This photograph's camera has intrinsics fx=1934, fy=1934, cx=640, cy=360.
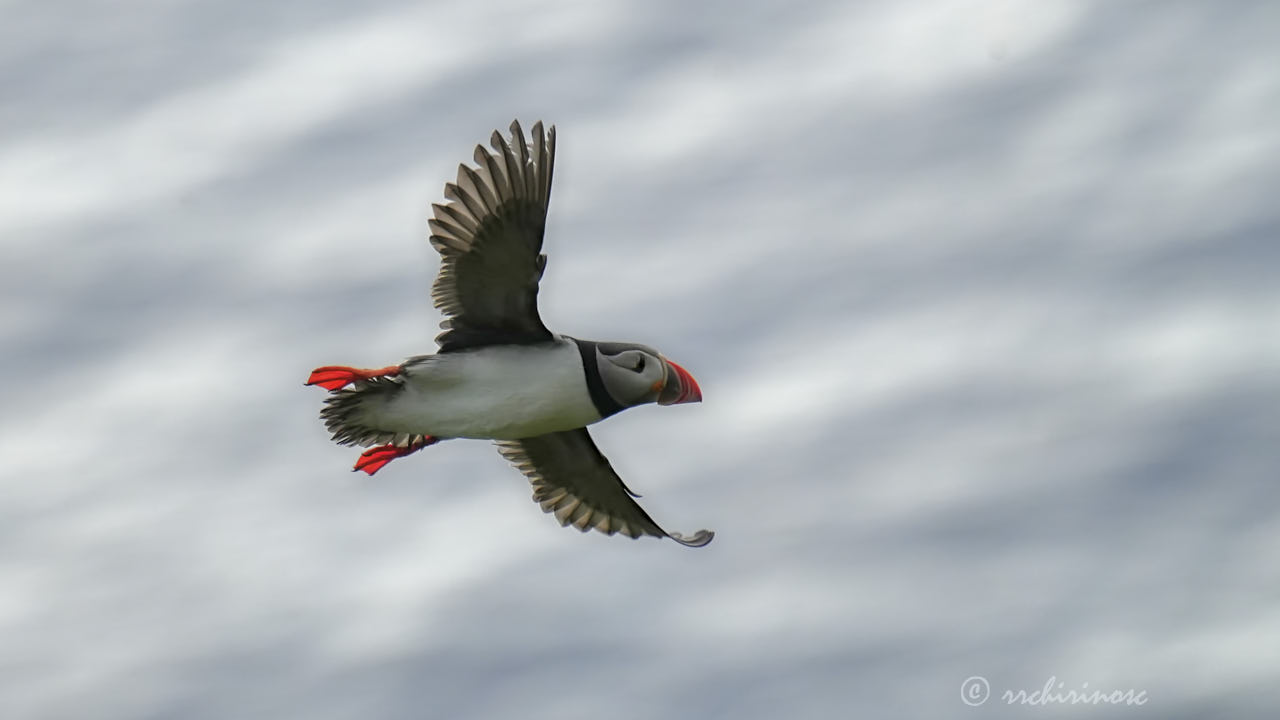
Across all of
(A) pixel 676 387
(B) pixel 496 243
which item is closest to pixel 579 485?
(A) pixel 676 387

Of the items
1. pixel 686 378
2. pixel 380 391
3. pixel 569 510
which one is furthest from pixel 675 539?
pixel 380 391

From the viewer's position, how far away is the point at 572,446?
1216 cm

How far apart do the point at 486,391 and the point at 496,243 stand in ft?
2.68

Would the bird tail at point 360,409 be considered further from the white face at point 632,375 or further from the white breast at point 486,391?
the white face at point 632,375

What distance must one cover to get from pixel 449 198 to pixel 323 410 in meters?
1.36

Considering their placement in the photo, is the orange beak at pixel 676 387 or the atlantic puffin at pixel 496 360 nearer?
the atlantic puffin at pixel 496 360

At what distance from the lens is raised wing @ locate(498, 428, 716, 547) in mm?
12211

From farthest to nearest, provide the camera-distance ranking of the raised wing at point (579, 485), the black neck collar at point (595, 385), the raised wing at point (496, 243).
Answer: the raised wing at point (579, 485) < the black neck collar at point (595, 385) < the raised wing at point (496, 243)

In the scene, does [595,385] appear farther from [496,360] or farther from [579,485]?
[579,485]

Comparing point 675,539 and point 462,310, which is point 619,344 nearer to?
point 462,310

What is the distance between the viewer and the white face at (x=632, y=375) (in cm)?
1066

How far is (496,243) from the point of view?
1045 cm

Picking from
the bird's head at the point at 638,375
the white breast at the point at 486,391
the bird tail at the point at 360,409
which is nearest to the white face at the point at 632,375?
the bird's head at the point at 638,375

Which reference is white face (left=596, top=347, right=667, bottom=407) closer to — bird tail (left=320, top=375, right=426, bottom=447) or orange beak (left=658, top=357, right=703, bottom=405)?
orange beak (left=658, top=357, right=703, bottom=405)
